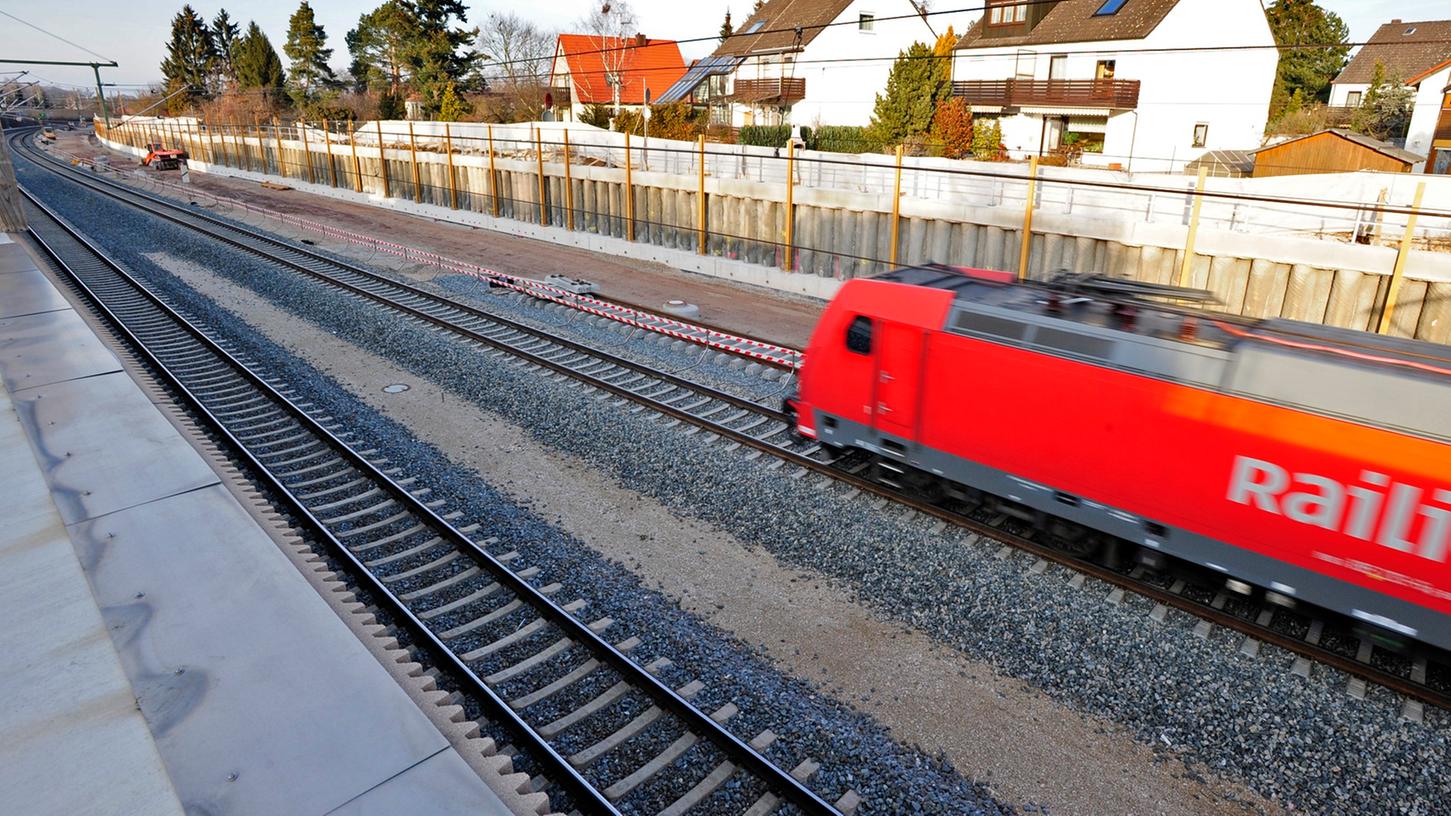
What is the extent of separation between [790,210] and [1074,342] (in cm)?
1591

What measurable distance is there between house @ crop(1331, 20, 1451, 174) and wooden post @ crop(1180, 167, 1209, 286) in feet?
88.7

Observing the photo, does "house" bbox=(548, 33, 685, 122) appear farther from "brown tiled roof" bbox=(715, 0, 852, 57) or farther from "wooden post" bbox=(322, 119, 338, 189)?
"wooden post" bbox=(322, 119, 338, 189)

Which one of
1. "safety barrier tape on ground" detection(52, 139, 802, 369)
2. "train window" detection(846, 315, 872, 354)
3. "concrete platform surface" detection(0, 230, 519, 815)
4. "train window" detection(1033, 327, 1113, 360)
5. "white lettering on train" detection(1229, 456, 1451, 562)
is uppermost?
"train window" detection(1033, 327, 1113, 360)

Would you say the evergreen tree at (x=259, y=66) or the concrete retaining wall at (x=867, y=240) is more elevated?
the evergreen tree at (x=259, y=66)

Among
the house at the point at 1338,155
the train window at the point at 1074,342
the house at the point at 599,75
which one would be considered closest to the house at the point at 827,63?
the house at the point at 599,75

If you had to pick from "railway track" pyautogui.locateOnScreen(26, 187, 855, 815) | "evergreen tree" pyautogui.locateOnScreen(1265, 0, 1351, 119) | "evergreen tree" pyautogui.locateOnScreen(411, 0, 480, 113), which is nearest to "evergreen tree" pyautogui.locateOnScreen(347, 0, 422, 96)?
"evergreen tree" pyautogui.locateOnScreen(411, 0, 480, 113)

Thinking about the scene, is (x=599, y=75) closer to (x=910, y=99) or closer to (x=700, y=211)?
(x=910, y=99)

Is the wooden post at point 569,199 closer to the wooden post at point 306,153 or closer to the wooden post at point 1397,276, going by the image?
the wooden post at point 1397,276

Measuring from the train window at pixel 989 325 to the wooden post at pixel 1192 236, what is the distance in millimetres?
9148

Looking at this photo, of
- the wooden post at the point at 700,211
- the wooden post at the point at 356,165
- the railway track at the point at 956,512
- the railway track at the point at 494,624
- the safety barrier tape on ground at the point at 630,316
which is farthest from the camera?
the wooden post at the point at 356,165

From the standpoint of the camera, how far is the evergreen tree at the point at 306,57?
3349 inches

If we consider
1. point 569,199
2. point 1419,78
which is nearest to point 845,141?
point 569,199

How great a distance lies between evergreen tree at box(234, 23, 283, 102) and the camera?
297ft

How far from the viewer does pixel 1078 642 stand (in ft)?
27.0
